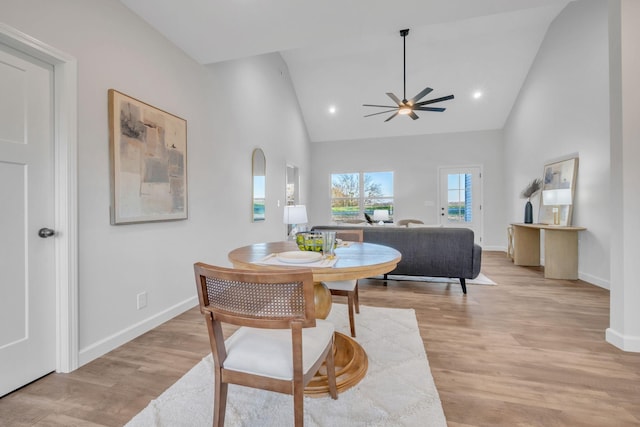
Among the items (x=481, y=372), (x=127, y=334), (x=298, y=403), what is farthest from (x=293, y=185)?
(x=298, y=403)

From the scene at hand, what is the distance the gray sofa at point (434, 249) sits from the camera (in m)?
3.24

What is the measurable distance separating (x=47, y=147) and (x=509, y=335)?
3.44 m

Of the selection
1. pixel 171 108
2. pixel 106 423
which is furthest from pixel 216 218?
pixel 106 423

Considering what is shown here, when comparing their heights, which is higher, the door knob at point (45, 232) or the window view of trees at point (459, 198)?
the window view of trees at point (459, 198)

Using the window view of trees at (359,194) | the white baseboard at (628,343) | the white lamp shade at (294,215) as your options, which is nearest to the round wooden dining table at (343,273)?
the white lamp shade at (294,215)

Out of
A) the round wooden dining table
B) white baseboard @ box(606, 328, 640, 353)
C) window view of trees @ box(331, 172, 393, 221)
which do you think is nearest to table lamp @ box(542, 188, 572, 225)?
white baseboard @ box(606, 328, 640, 353)

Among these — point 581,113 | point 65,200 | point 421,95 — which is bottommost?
point 65,200

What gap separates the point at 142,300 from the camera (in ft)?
7.32

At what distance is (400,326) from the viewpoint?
2289 millimetres

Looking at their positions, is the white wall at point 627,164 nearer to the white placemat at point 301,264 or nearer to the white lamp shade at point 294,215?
the white placemat at point 301,264

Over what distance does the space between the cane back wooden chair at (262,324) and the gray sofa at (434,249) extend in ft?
7.55

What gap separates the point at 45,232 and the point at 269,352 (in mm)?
1601

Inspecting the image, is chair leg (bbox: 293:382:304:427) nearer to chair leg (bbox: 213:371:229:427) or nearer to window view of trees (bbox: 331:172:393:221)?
chair leg (bbox: 213:371:229:427)

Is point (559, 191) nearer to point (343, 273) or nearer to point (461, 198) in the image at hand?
point (461, 198)
